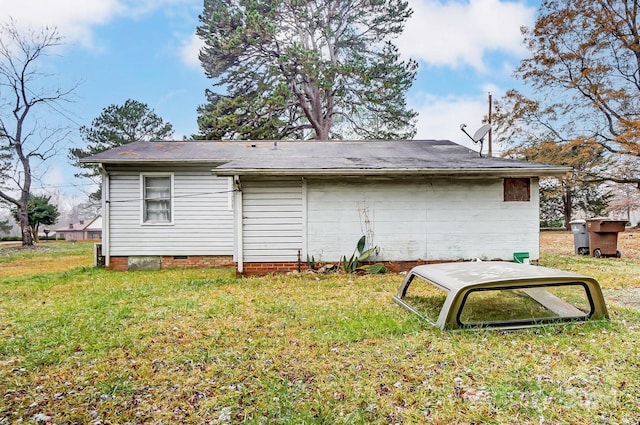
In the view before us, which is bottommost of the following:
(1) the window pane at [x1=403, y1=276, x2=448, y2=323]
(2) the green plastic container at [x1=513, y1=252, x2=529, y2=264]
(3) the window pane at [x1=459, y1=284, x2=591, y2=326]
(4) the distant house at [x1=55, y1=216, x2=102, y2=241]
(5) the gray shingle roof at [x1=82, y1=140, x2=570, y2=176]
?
(4) the distant house at [x1=55, y1=216, x2=102, y2=241]

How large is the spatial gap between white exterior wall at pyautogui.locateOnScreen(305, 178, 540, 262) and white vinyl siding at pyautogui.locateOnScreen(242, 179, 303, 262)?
0.28 meters

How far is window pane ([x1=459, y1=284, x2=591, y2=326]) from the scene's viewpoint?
154 inches

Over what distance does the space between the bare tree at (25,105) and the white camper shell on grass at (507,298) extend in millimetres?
21269

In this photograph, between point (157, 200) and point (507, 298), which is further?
point (157, 200)

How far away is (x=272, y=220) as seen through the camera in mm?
7375

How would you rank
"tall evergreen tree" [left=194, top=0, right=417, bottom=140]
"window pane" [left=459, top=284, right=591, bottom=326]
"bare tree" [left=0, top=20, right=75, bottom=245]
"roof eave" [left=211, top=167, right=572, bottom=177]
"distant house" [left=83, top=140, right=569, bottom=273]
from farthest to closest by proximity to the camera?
"bare tree" [left=0, top=20, right=75, bottom=245] < "tall evergreen tree" [left=194, top=0, right=417, bottom=140] < "distant house" [left=83, top=140, right=569, bottom=273] < "roof eave" [left=211, top=167, right=572, bottom=177] < "window pane" [left=459, top=284, right=591, bottom=326]

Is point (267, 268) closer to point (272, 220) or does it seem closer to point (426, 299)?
point (272, 220)

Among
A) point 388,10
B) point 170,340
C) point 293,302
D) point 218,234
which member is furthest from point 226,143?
point 388,10

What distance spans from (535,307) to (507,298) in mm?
425

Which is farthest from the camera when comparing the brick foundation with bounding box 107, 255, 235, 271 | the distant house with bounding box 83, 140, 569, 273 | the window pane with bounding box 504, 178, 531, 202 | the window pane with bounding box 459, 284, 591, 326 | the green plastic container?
the brick foundation with bounding box 107, 255, 235, 271

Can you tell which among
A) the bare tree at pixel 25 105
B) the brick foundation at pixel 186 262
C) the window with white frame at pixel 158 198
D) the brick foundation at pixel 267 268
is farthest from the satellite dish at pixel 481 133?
the bare tree at pixel 25 105

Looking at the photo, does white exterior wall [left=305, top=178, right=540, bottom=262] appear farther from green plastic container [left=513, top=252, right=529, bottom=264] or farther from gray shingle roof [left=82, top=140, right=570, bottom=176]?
gray shingle roof [left=82, top=140, right=570, bottom=176]

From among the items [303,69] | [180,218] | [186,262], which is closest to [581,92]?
[303,69]

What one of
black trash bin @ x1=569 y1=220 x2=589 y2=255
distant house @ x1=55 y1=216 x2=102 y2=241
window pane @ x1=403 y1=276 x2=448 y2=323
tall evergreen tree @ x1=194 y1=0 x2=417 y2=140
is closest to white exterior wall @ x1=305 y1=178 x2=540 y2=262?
window pane @ x1=403 y1=276 x2=448 y2=323
